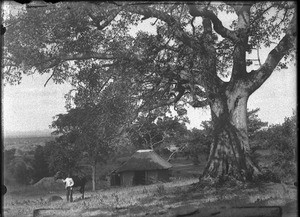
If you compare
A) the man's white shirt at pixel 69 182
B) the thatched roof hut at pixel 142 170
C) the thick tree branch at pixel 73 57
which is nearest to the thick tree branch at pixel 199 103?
the thatched roof hut at pixel 142 170

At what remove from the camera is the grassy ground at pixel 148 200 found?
599cm

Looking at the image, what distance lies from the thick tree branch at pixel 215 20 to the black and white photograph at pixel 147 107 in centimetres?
2

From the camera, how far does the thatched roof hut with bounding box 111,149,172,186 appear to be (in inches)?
242

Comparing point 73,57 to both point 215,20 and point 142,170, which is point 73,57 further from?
point 215,20

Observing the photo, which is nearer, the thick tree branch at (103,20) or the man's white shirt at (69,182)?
the man's white shirt at (69,182)

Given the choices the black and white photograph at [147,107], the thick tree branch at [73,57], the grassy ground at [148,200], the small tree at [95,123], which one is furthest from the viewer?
the thick tree branch at [73,57]

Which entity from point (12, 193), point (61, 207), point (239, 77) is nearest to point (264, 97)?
point (239, 77)

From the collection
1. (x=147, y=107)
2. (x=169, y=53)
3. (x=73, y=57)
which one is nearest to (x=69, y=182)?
(x=147, y=107)

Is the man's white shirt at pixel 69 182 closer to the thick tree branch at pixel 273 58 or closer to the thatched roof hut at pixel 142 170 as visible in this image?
the thatched roof hut at pixel 142 170

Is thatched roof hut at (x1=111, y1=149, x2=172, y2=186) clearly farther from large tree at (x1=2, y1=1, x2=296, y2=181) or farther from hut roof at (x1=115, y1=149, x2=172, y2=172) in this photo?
large tree at (x1=2, y1=1, x2=296, y2=181)

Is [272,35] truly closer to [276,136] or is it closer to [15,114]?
[276,136]

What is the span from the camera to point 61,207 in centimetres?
606

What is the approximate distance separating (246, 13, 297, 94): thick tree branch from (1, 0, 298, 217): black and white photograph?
0.05ft

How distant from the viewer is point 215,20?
6.27 metres
